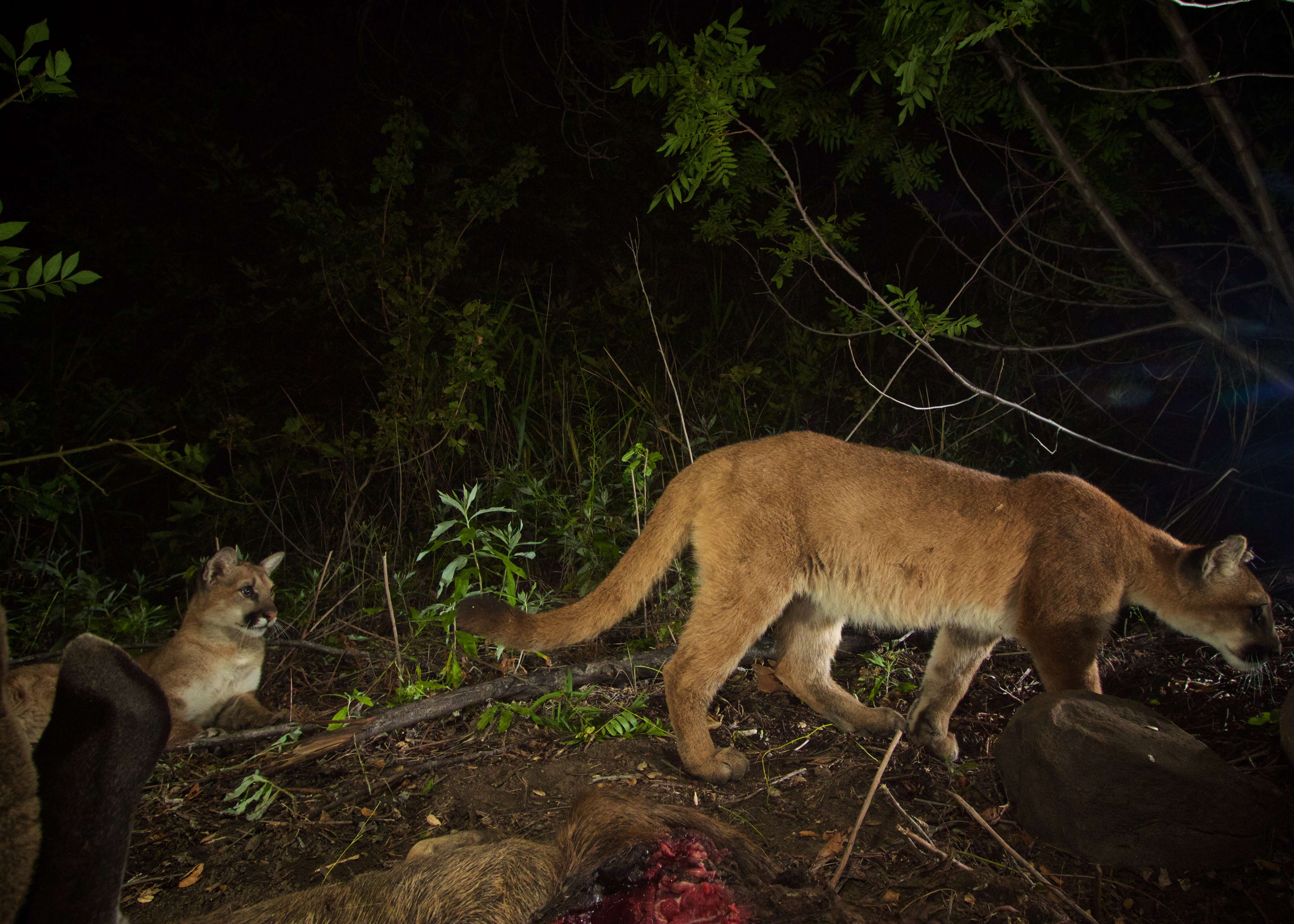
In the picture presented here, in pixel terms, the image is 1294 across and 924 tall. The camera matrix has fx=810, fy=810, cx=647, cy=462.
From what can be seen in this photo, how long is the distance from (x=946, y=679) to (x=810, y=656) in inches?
24.6

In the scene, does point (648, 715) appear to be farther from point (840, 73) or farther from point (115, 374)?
point (115, 374)

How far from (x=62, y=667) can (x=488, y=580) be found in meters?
3.24

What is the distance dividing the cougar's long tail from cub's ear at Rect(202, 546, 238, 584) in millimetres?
1413

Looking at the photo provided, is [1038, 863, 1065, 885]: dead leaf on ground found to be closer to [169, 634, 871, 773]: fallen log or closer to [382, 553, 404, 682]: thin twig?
[169, 634, 871, 773]: fallen log

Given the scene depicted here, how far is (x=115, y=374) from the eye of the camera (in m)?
6.32

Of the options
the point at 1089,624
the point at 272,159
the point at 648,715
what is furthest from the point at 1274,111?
the point at 272,159

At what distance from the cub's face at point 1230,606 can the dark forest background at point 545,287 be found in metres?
0.77

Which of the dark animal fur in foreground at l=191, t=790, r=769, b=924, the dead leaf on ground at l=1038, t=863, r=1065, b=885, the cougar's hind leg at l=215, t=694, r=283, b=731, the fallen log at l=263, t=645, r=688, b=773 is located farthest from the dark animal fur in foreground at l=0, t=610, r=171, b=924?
the dead leaf on ground at l=1038, t=863, r=1065, b=885

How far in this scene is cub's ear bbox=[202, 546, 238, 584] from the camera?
12.9ft

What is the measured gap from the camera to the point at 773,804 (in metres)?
3.06

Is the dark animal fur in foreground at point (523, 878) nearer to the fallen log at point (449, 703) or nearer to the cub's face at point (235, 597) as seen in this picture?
the fallen log at point (449, 703)

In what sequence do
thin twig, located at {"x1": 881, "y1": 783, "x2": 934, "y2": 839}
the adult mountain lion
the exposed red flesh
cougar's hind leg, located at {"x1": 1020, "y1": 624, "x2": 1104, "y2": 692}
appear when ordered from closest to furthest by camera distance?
1. the exposed red flesh
2. thin twig, located at {"x1": 881, "y1": 783, "x2": 934, "y2": 839}
3. cougar's hind leg, located at {"x1": 1020, "y1": 624, "x2": 1104, "y2": 692}
4. the adult mountain lion

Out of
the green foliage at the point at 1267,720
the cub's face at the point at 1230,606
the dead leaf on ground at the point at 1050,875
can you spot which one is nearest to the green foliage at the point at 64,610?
the dead leaf on ground at the point at 1050,875

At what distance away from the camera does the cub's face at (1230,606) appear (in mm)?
3564
